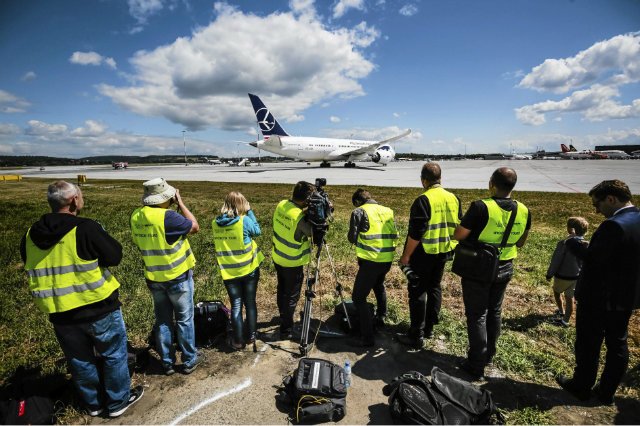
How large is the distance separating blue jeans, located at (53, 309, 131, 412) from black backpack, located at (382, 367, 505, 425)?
303 cm

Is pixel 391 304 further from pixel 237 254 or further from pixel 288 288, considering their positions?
pixel 237 254

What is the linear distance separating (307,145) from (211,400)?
39592 millimetres

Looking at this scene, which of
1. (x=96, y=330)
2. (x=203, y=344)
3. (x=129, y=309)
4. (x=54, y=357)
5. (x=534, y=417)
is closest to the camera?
(x=96, y=330)

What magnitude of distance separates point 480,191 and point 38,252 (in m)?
19.9

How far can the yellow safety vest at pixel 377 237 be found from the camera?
167 inches

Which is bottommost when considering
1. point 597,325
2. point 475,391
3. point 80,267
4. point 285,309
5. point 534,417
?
point 534,417

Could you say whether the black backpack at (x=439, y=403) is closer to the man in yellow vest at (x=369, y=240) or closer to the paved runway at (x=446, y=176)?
the man in yellow vest at (x=369, y=240)

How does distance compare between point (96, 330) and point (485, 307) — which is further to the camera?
point (485, 307)

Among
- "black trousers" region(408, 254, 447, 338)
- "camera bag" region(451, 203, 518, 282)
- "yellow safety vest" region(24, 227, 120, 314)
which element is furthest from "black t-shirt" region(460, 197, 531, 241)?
"yellow safety vest" region(24, 227, 120, 314)

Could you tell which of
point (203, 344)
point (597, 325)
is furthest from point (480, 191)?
point (203, 344)

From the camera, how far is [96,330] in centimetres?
315

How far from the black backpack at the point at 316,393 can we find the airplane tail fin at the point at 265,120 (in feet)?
132

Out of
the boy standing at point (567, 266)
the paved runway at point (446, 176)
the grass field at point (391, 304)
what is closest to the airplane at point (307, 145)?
the paved runway at point (446, 176)

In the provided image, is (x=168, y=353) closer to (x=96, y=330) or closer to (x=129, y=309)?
(x=96, y=330)
